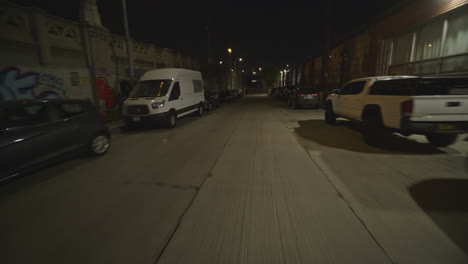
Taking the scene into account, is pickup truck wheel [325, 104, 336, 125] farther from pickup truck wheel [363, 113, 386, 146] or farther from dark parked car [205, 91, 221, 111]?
dark parked car [205, 91, 221, 111]

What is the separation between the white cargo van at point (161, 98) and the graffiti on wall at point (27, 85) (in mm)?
3485

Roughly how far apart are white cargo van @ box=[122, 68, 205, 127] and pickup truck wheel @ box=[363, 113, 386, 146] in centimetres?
784

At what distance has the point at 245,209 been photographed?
3111mm

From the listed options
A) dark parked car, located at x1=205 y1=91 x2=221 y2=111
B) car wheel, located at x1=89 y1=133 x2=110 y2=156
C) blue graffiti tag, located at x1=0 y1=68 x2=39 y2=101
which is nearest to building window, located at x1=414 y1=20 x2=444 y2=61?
dark parked car, located at x1=205 y1=91 x2=221 y2=111

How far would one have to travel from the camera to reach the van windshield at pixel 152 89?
982 cm

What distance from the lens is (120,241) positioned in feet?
8.13

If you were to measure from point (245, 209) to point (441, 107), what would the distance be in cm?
524

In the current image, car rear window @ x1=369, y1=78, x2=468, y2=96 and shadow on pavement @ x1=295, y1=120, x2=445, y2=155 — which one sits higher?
car rear window @ x1=369, y1=78, x2=468, y2=96

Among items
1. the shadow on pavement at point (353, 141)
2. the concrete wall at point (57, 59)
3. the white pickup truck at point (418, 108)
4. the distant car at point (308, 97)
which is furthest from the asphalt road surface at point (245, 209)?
the distant car at point (308, 97)

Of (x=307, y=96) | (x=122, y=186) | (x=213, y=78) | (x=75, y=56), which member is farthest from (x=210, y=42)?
(x=122, y=186)

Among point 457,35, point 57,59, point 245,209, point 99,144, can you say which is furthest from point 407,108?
point 57,59

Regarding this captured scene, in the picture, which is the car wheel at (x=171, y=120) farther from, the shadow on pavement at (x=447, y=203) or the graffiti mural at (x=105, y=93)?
the shadow on pavement at (x=447, y=203)

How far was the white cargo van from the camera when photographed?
29.6 feet

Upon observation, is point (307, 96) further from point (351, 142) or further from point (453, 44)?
point (351, 142)
